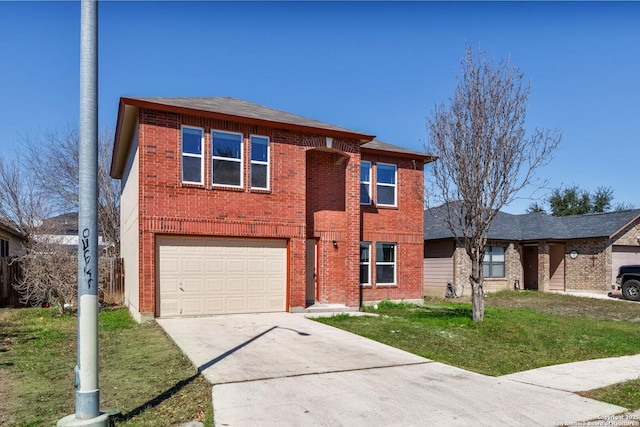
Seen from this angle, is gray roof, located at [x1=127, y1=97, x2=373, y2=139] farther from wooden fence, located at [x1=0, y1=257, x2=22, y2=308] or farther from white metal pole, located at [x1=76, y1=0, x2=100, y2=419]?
wooden fence, located at [x1=0, y1=257, x2=22, y2=308]

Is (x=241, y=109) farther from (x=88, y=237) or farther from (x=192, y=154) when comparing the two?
(x=88, y=237)

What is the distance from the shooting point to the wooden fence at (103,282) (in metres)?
17.1

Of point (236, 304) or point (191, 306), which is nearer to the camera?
point (191, 306)

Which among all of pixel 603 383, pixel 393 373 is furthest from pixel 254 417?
pixel 603 383

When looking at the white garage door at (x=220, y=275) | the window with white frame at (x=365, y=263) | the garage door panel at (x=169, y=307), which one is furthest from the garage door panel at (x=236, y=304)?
the window with white frame at (x=365, y=263)

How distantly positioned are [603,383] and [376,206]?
10.3m

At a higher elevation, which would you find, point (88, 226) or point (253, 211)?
point (253, 211)

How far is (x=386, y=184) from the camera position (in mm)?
17016

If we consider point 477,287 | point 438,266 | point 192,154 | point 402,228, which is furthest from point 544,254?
point 192,154

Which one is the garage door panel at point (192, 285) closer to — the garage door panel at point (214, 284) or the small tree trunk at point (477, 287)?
the garage door panel at point (214, 284)

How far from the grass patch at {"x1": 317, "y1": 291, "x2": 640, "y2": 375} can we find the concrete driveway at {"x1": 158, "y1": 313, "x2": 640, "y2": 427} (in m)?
0.88

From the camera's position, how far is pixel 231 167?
13148 millimetres

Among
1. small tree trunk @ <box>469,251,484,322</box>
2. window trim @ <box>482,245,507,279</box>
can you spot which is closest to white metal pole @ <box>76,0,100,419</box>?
small tree trunk @ <box>469,251,484,322</box>

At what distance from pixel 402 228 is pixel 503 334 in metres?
6.90
